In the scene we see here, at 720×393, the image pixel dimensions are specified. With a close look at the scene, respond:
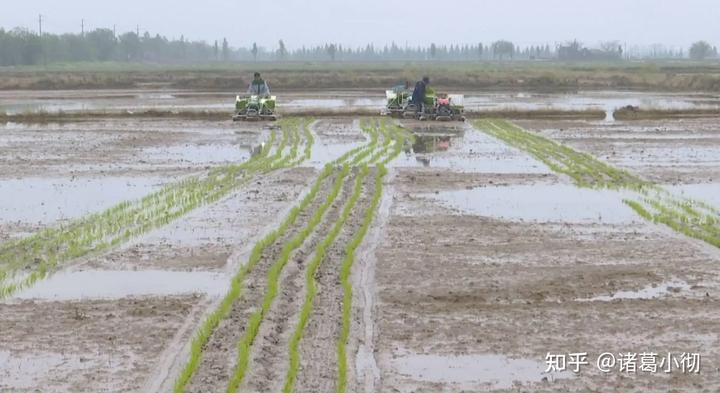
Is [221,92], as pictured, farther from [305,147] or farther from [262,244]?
[262,244]

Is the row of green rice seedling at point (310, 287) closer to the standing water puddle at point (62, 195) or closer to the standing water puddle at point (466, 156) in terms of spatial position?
the standing water puddle at point (62, 195)

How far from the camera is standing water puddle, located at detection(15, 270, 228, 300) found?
988 cm

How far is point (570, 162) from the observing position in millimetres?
21688

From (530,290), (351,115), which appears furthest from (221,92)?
(530,290)

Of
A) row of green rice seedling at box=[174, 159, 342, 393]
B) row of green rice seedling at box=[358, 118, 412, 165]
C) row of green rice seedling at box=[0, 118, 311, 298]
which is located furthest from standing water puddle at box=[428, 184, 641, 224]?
row of green rice seedling at box=[358, 118, 412, 165]

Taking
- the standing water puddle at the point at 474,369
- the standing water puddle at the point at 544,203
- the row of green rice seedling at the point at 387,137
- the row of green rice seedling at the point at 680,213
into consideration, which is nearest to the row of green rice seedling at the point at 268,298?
the standing water puddle at the point at 474,369

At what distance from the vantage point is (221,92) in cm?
6278

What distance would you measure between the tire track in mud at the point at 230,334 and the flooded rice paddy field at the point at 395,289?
0.08 ft

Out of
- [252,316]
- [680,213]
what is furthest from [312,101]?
[252,316]

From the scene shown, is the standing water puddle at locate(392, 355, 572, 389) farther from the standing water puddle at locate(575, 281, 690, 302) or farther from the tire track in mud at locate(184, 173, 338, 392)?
the standing water puddle at locate(575, 281, 690, 302)

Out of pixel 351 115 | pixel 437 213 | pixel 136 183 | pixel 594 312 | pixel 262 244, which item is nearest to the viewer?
pixel 594 312

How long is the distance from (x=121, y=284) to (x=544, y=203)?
7.81 meters

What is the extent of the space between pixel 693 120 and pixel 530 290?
27.8m

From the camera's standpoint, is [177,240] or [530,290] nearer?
[530,290]
